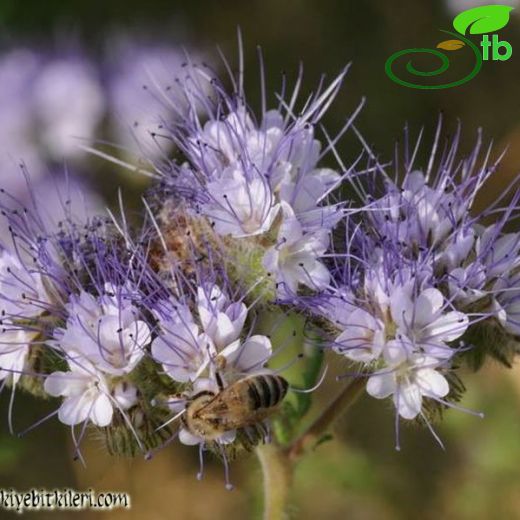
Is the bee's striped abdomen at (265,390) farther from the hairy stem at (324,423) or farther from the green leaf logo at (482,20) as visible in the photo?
the green leaf logo at (482,20)

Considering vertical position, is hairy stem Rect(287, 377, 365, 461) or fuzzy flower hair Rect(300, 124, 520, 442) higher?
fuzzy flower hair Rect(300, 124, 520, 442)

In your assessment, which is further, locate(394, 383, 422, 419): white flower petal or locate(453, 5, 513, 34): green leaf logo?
locate(453, 5, 513, 34): green leaf logo

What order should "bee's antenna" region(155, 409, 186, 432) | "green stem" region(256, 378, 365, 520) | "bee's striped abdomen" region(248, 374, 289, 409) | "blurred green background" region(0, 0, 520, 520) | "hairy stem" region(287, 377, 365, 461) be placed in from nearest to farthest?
1. "bee's striped abdomen" region(248, 374, 289, 409)
2. "bee's antenna" region(155, 409, 186, 432)
3. "hairy stem" region(287, 377, 365, 461)
4. "green stem" region(256, 378, 365, 520)
5. "blurred green background" region(0, 0, 520, 520)

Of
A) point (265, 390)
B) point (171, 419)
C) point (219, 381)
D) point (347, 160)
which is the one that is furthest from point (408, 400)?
point (347, 160)

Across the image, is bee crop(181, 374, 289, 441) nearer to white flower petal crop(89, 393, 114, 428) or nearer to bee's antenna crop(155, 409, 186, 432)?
bee's antenna crop(155, 409, 186, 432)

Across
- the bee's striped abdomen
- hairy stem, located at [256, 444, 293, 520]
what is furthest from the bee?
hairy stem, located at [256, 444, 293, 520]

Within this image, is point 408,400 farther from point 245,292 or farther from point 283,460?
point 283,460
